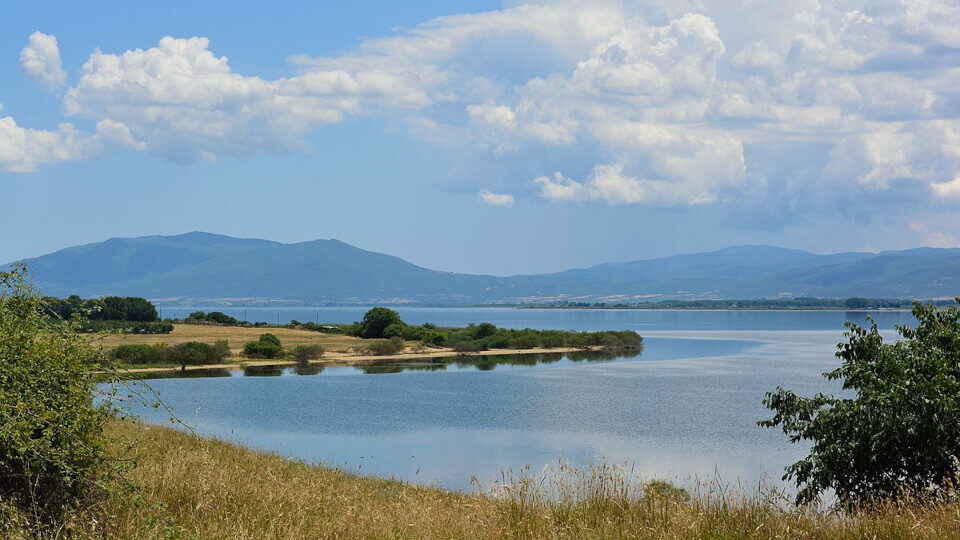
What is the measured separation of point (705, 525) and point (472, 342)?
98471mm

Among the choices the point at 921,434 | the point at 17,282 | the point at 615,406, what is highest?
the point at 17,282

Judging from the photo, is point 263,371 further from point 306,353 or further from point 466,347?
point 466,347

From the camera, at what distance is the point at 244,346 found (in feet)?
298

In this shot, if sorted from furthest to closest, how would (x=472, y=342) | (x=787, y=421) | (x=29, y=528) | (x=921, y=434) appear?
(x=472, y=342)
(x=787, y=421)
(x=921, y=434)
(x=29, y=528)

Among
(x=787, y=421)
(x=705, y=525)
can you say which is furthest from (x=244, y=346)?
(x=705, y=525)

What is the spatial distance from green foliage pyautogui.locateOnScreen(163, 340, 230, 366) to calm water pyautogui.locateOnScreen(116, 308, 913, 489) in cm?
714

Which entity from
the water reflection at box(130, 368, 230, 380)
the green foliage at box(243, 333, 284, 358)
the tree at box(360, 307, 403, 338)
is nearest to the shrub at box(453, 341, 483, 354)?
the tree at box(360, 307, 403, 338)

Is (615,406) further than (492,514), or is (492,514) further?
(615,406)

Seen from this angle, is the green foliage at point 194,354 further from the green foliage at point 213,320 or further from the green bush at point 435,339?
the green foliage at point 213,320

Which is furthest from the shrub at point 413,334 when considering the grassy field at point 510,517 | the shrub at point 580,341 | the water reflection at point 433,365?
the grassy field at point 510,517

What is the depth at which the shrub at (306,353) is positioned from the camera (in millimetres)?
87812

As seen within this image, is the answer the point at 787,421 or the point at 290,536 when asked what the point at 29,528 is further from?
the point at 787,421

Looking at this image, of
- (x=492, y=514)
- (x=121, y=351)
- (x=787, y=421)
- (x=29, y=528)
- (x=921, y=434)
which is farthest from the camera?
(x=121, y=351)

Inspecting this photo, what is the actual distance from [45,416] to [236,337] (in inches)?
3753
